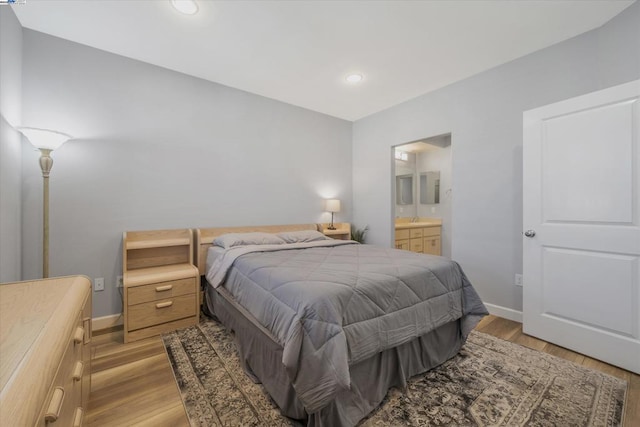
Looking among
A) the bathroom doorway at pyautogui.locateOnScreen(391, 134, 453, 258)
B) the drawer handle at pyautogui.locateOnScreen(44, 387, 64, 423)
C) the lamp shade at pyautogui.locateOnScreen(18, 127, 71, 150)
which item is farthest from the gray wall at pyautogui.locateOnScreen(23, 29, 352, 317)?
the bathroom doorway at pyautogui.locateOnScreen(391, 134, 453, 258)

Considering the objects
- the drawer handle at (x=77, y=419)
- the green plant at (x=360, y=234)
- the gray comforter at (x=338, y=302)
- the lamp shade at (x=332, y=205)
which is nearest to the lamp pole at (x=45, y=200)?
the gray comforter at (x=338, y=302)

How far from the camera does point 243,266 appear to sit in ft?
6.82

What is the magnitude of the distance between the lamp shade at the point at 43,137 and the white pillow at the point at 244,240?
4.76 ft

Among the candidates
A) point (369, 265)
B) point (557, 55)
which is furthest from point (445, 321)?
point (557, 55)

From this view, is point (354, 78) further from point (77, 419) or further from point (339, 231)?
point (77, 419)

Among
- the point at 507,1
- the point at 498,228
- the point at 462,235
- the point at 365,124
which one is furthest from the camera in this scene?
the point at 365,124

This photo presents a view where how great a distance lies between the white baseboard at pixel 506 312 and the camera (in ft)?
8.52

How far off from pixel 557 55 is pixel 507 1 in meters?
0.91

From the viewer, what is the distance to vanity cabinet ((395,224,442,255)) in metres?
4.21

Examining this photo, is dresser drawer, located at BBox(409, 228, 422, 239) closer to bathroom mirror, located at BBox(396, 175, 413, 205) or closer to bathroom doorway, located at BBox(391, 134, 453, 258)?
bathroom doorway, located at BBox(391, 134, 453, 258)

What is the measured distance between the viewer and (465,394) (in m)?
1.58

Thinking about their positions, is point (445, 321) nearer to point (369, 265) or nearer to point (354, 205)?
point (369, 265)

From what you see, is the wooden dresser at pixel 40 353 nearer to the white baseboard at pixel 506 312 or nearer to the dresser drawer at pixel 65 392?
the dresser drawer at pixel 65 392

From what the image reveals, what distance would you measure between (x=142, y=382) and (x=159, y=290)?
0.78m
